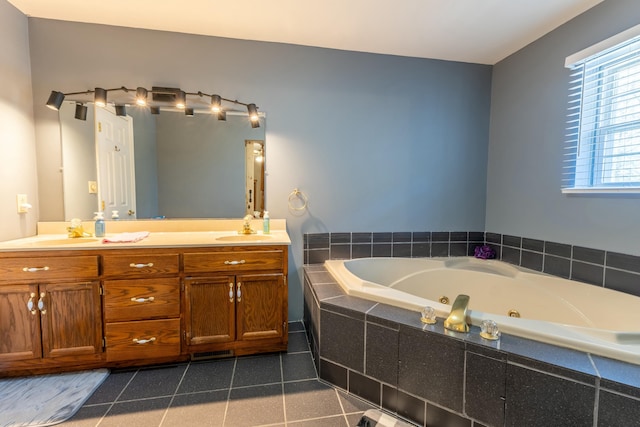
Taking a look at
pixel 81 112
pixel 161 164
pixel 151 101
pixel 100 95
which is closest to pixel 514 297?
pixel 161 164

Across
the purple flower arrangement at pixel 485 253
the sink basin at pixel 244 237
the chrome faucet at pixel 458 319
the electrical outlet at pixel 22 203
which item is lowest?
the chrome faucet at pixel 458 319

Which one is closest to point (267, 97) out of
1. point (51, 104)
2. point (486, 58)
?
point (51, 104)

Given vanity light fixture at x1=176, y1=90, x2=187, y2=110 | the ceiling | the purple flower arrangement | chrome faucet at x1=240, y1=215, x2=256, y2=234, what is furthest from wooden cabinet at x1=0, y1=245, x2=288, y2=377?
the purple flower arrangement

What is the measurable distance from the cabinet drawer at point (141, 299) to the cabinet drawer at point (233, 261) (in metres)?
0.15

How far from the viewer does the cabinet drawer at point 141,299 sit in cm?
164

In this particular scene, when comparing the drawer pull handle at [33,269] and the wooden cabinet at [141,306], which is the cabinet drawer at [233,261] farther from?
the drawer pull handle at [33,269]

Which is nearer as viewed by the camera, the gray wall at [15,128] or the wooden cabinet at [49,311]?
the wooden cabinet at [49,311]

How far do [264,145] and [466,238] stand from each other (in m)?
2.04

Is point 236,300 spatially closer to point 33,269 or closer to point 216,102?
point 33,269

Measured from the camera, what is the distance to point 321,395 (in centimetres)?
152

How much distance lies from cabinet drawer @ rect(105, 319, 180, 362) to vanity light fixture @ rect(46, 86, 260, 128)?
1.53 meters

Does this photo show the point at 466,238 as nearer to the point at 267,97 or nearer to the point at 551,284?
the point at 551,284

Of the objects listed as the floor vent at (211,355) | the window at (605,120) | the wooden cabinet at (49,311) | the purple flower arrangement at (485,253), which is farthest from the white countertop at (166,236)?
the window at (605,120)

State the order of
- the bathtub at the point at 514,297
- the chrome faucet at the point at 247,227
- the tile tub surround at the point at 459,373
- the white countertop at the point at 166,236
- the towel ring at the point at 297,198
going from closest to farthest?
the tile tub surround at the point at 459,373 → the bathtub at the point at 514,297 → the white countertop at the point at 166,236 → the chrome faucet at the point at 247,227 → the towel ring at the point at 297,198
